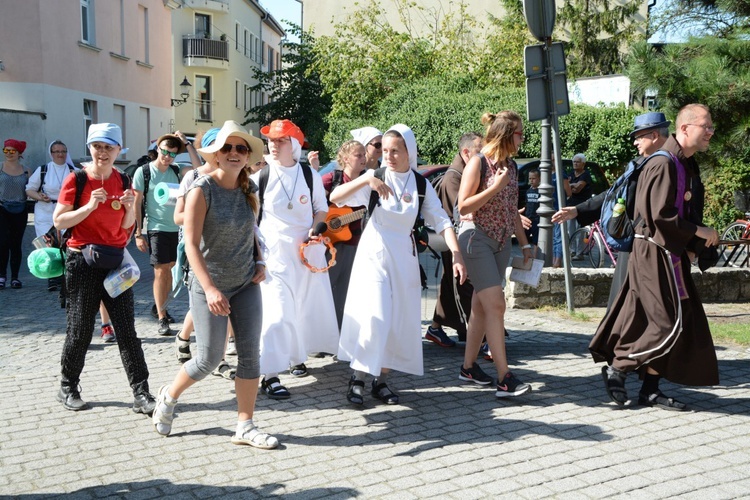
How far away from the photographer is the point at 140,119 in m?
32.0

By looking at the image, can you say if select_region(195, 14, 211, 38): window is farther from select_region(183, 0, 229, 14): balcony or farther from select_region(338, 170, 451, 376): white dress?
select_region(338, 170, 451, 376): white dress

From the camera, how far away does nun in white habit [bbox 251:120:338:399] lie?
5855mm

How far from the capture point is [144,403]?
216 inches

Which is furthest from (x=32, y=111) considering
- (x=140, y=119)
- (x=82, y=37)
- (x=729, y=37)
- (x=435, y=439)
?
(x=435, y=439)

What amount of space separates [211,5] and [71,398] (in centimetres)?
4479

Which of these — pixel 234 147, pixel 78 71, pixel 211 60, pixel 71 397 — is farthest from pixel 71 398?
pixel 211 60

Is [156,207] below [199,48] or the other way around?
below

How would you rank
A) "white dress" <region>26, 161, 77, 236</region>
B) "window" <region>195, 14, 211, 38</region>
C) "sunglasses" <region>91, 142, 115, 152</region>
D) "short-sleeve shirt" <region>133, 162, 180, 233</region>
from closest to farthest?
"sunglasses" <region>91, 142, 115, 152</region>, "short-sleeve shirt" <region>133, 162, 180, 233</region>, "white dress" <region>26, 161, 77, 236</region>, "window" <region>195, 14, 211, 38</region>

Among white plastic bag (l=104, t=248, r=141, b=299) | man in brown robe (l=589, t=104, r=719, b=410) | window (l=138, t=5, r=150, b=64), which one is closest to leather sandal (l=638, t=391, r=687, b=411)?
man in brown robe (l=589, t=104, r=719, b=410)

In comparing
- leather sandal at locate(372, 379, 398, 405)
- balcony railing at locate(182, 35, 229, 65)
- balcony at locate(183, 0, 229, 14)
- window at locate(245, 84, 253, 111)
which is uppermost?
balcony at locate(183, 0, 229, 14)

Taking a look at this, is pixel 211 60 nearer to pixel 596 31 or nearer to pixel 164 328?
pixel 596 31

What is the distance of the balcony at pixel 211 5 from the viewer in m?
46.8

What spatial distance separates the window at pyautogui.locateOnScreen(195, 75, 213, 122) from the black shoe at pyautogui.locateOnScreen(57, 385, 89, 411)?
44138 millimetres

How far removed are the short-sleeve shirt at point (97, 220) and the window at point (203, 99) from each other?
44.0m
